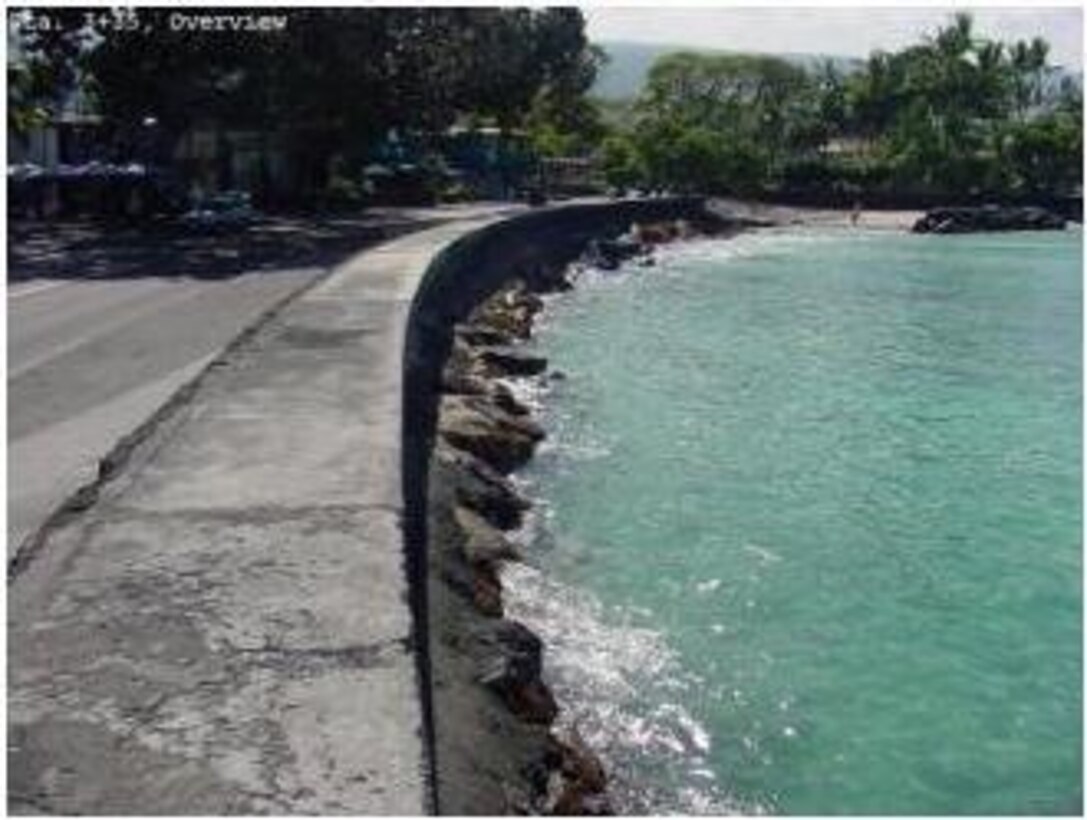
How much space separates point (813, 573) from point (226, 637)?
9.40 metres

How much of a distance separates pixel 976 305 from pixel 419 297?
1023 inches

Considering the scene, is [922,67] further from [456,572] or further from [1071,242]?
[456,572]

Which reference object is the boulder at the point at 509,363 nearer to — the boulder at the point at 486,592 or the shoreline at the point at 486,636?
the shoreline at the point at 486,636

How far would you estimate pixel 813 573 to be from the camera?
55.0 ft

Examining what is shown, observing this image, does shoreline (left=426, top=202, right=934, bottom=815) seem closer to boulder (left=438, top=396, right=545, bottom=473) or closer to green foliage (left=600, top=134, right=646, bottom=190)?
boulder (left=438, top=396, right=545, bottom=473)

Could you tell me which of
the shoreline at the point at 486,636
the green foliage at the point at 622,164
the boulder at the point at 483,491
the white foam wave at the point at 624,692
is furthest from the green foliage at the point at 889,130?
the white foam wave at the point at 624,692

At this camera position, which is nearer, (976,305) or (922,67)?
(976,305)

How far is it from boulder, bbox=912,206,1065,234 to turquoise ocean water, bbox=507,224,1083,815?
48.4 m

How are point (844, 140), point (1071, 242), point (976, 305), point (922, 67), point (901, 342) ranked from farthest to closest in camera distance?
point (844, 140) < point (922, 67) < point (1071, 242) < point (976, 305) < point (901, 342)

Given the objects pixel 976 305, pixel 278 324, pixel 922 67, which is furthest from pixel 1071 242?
pixel 278 324

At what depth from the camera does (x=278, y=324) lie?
22.6 metres

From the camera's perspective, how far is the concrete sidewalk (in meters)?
6.82

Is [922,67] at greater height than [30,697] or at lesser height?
greater

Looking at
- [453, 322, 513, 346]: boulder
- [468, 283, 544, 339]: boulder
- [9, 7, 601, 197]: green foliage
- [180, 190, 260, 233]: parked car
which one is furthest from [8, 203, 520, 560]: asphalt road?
[9, 7, 601, 197]: green foliage
